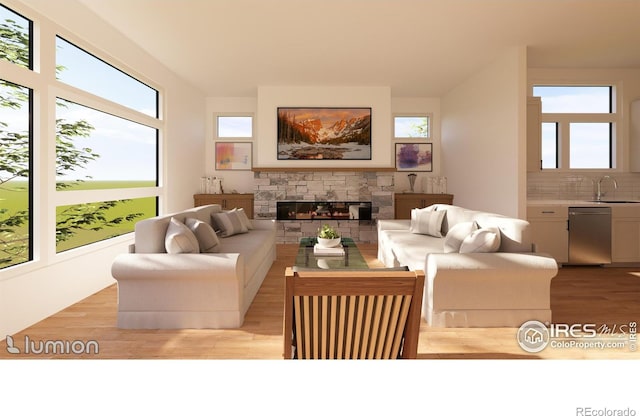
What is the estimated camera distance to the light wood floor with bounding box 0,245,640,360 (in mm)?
2738

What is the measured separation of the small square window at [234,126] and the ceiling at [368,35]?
5.43 feet

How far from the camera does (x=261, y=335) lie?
3.07 metres

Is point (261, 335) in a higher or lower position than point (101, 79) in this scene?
lower

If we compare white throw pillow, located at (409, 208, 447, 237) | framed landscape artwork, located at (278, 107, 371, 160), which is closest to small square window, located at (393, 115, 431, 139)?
framed landscape artwork, located at (278, 107, 371, 160)

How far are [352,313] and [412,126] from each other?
313 inches

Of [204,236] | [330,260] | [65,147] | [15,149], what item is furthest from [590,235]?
[15,149]

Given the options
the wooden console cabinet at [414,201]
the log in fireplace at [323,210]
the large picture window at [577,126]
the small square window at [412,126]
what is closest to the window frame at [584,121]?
the large picture window at [577,126]

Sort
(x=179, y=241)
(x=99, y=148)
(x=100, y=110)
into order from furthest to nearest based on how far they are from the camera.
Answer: (x=99, y=148) < (x=100, y=110) < (x=179, y=241)

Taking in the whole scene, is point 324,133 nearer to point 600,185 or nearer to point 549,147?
point 549,147

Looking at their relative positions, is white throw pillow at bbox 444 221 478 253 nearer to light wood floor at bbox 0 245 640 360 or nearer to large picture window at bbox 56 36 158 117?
light wood floor at bbox 0 245 640 360

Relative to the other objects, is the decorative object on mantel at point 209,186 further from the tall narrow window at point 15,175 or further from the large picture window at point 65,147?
the tall narrow window at point 15,175

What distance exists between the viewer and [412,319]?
4.89 feet

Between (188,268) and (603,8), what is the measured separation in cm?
500

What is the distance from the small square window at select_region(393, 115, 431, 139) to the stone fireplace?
4.48 feet
